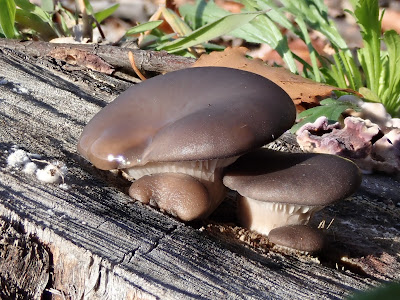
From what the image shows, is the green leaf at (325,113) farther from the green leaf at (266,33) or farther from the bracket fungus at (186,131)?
the bracket fungus at (186,131)

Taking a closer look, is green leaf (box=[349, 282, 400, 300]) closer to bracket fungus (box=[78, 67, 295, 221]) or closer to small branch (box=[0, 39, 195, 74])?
bracket fungus (box=[78, 67, 295, 221])

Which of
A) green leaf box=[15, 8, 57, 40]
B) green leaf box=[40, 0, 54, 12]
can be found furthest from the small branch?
green leaf box=[40, 0, 54, 12]

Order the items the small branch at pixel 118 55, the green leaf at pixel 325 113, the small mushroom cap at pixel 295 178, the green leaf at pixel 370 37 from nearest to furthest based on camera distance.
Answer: the small mushroom cap at pixel 295 178, the green leaf at pixel 325 113, the small branch at pixel 118 55, the green leaf at pixel 370 37

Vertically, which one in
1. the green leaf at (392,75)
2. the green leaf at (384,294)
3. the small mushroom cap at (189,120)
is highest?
the green leaf at (384,294)

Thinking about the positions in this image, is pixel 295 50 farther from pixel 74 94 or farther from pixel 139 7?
pixel 74 94

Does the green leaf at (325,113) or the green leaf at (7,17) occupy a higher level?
the green leaf at (7,17)

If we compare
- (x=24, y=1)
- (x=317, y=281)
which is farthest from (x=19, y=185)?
(x=24, y=1)

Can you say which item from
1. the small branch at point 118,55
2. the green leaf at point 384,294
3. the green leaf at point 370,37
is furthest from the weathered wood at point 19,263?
the green leaf at point 370,37

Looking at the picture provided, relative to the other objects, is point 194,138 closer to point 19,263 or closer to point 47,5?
point 19,263
